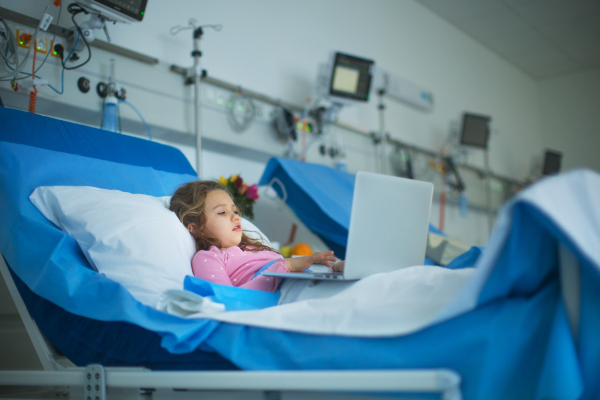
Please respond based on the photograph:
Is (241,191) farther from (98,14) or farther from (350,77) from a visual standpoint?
(350,77)

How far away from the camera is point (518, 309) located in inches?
30.2

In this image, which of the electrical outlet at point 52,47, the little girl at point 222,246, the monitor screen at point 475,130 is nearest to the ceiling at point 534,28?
the monitor screen at point 475,130

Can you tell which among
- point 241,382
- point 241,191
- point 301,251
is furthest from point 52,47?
point 241,382

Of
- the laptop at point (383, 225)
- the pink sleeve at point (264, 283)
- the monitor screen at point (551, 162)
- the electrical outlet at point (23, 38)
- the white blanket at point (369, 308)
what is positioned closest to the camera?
the white blanket at point (369, 308)

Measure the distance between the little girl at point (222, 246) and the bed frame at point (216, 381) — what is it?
36 centimetres

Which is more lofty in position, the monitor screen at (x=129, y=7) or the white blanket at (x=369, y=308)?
the monitor screen at (x=129, y=7)

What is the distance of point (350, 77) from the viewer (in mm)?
3404

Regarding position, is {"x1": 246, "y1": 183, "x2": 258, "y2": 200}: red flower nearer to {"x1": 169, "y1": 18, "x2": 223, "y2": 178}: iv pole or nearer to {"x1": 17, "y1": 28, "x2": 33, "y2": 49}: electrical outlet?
{"x1": 169, "y1": 18, "x2": 223, "y2": 178}: iv pole

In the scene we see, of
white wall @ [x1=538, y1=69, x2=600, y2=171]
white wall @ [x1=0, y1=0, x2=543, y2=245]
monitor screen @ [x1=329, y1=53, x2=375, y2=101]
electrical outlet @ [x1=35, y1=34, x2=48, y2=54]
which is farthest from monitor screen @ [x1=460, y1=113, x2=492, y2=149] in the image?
electrical outlet @ [x1=35, y1=34, x2=48, y2=54]

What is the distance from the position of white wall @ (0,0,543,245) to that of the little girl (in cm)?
101

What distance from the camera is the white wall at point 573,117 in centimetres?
609

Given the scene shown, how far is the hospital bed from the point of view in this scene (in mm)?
719

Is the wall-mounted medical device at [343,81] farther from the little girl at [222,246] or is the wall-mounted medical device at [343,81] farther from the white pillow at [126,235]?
the white pillow at [126,235]

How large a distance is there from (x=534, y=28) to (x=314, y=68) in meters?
2.99
